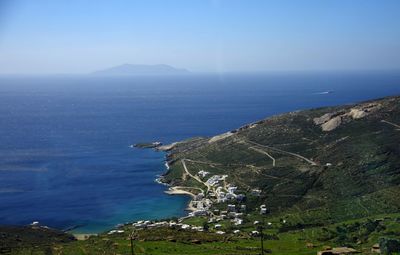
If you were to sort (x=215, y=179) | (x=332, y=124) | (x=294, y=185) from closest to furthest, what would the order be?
1. (x=294, y=185)
2. (x=215, y=179)
3. (x=332, y=124)

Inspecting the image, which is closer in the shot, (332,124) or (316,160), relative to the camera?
(316,160)

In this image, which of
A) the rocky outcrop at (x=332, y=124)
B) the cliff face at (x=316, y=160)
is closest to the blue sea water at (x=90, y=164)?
the cliff face at (x=316, y=160)

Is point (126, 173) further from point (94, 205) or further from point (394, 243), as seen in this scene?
point (394, 243)

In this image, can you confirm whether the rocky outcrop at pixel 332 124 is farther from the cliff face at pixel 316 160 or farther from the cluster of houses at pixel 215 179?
the cluster of houses at pixel 215 179

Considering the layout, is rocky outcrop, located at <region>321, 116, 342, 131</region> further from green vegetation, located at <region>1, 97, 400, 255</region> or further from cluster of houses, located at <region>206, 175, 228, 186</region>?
cluster of houses, located at <region>206, 175, 228, 186</region>

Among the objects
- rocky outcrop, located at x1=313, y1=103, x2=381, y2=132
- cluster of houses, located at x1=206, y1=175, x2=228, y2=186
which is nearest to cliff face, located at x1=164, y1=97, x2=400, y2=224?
rocky outcrop, located at x1=313, y1=103, x2=381, y2=132

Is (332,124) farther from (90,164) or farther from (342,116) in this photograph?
(90,164)

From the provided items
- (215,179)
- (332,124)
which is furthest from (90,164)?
(332,124)

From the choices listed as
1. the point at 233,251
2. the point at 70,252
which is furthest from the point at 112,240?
the point at 233,251

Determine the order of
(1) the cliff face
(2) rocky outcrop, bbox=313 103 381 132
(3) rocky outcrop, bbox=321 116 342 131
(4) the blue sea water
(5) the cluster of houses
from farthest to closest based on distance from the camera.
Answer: (2) rocky outcrop, bbox=313 103 381 132 → (3) rocky outcrop, bbox=321 116 342 131 → (5) the cluster of houses → (4) the blue sea water → (1) the cliff face
